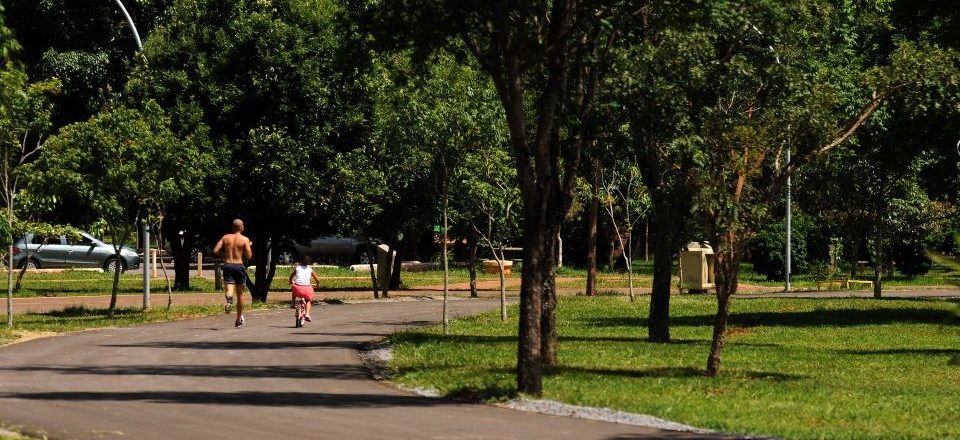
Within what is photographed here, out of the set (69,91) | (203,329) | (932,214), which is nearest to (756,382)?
(203,329)

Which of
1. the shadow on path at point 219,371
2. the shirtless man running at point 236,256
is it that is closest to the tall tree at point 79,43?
the shirtless man running at point 236,256

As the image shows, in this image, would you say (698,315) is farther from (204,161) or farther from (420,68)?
(420,68)

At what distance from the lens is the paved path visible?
13.0 m

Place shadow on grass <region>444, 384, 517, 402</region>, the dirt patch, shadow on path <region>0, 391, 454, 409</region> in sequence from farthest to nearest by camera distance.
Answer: the dirt patch, shadow on grass <region>444, 384, 517, 402</region>, shadow on path <region>0, 391, 454, 409</region>

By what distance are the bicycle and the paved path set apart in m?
1.56

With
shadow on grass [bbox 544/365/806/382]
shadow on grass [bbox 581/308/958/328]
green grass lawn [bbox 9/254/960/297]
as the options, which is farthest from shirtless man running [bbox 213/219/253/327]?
green grass lawn [bbox 9/254/960/297]

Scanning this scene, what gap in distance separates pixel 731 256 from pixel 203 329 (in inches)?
434

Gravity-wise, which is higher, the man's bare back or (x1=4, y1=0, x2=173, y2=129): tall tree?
(x1=4, y1=0, x2=173, y2=129): tall tree

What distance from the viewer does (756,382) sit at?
1883cm

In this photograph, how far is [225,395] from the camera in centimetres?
1595

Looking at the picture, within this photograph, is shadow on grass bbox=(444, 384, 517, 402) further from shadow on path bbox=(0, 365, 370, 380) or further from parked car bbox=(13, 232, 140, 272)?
parked car bbox=(13, 232, 140, 272)

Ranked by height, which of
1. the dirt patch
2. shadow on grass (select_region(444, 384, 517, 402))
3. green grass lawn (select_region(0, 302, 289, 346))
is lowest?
shadow on grass (select_region(444, 384, 517, 402))

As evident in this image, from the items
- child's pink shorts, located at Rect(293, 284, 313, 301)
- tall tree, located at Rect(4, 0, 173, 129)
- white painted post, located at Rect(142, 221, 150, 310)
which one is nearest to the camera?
child's pink shorts, located at Rect(293, 284, 313, 301)

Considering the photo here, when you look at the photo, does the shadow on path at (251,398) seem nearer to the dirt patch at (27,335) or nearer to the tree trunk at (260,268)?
the dirt patch at (27,335)
